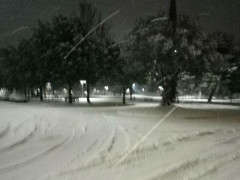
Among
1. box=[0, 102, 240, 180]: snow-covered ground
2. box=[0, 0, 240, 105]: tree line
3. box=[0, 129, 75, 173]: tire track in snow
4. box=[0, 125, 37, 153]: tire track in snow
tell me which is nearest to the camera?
box=[0, 102, 240, 180]: snow-covered ground

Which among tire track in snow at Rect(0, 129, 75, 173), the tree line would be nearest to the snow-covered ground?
tire track in snow at Rect(0, 129, 75, 173)

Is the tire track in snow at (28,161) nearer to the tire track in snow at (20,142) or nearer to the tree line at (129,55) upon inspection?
the tire track in snow at (20,142)

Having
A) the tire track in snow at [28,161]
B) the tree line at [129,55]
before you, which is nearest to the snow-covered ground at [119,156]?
the tire track in snow at [28,161]

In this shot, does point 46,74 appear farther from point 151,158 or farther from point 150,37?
point 151,158

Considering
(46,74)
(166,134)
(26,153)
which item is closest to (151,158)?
(26,153)

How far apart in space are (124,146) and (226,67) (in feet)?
145

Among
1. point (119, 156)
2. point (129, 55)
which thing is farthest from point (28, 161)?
point (129, 55)

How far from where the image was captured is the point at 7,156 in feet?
28.6

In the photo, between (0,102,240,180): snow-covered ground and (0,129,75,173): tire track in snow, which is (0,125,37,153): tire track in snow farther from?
(0,129,75,173): tire track in snow

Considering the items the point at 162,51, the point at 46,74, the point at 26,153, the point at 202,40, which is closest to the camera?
the point at 26,153

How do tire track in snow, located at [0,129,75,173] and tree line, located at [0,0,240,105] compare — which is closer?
tire track in snow, located at [0,129,75,173]

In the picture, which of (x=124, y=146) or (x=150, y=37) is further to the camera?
(x=150, y=37)

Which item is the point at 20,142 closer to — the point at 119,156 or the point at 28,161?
the point at 28,161

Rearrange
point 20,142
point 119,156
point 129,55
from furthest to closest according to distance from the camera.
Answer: point 129,55 → point 20,142 → point 119,156
